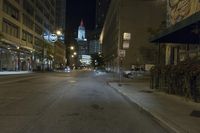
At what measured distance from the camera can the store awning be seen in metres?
17.4

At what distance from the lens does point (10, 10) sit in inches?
3105

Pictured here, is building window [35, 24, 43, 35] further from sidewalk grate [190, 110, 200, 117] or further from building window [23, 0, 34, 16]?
sidewalk grate [190, 110, 200, 117]

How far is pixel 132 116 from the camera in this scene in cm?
1347

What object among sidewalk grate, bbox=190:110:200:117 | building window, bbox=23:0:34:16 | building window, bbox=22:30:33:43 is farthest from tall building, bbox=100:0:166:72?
sidewalk grate, bbox=190:110:200:117

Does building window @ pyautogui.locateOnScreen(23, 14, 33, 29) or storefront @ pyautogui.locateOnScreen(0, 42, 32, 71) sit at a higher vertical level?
building window @ pyautogui.locateOnScreen(23, 14, 33, 29)

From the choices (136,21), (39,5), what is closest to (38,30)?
(39,5)

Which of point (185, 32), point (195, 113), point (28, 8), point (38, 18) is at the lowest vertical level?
point (195, 113)

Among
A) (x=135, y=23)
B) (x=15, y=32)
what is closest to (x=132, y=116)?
(x=15, y=32)

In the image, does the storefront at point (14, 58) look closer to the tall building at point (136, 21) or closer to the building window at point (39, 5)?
the building window at point (39, 5)

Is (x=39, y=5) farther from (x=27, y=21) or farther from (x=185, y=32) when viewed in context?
(x=185, y=32)

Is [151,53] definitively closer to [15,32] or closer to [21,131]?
[15,32]

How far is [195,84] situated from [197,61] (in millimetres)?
1636

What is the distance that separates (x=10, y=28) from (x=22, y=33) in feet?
37.1

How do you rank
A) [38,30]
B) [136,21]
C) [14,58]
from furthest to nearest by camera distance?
[38,30], [136,21], [14,58]
